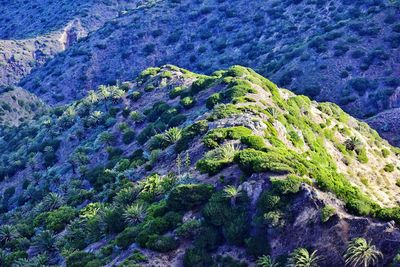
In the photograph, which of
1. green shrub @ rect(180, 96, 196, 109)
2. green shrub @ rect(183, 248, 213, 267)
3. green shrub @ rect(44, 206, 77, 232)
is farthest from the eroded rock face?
green shrub @ rect(180, 96, 196, 109)

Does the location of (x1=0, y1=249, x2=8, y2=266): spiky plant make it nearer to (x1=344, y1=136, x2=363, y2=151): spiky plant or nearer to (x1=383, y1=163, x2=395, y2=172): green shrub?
(x1=344, y1=136, x2=363, y2=151): spiky plant

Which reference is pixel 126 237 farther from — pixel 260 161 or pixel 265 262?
pixel 265 262

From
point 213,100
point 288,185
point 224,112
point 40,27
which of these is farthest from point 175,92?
point 40,27

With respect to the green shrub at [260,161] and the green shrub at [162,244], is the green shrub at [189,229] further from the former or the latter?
the green shrub at [260,161]

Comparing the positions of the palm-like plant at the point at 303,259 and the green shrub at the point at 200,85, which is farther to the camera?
the green shrub at the point at 200,85

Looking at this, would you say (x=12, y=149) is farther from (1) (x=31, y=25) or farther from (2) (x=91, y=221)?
(1) (x=31, y=25)

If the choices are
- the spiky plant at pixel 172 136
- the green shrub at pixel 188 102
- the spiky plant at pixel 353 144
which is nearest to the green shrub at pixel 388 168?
the spiky plant at pixel 353 144
